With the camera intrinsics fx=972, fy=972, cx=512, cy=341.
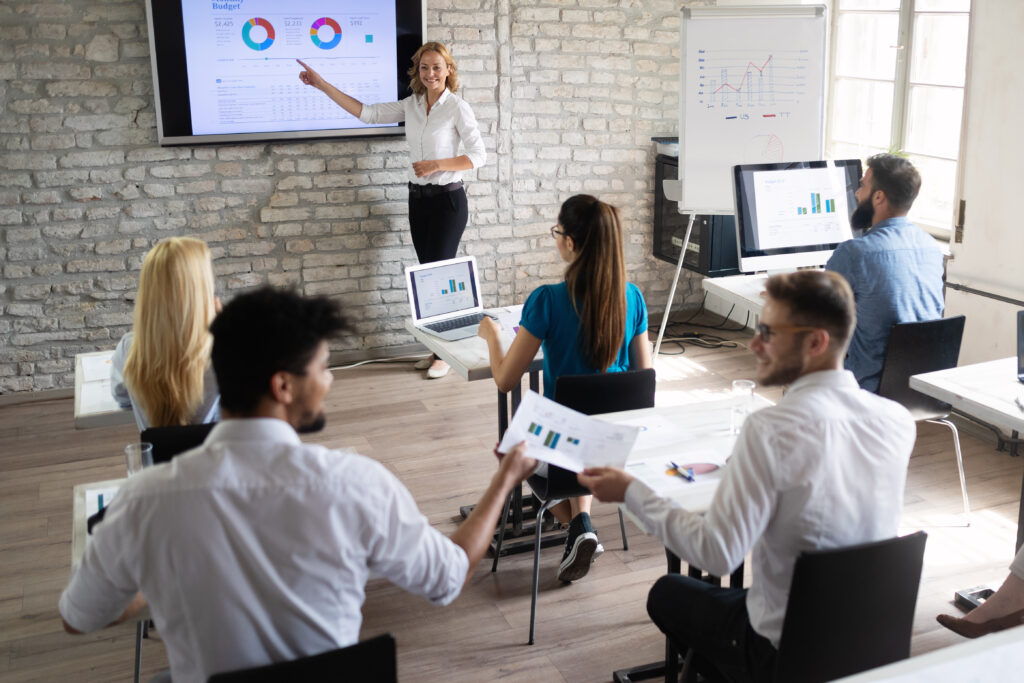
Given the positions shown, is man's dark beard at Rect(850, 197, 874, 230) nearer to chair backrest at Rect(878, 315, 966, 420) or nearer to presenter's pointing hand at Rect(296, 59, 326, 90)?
chair backrest at Rect(878, 315, 966, 420)

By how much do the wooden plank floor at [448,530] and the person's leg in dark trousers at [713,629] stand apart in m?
0.31

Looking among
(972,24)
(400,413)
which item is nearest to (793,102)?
(972,24)

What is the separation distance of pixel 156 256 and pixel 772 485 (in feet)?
5.32

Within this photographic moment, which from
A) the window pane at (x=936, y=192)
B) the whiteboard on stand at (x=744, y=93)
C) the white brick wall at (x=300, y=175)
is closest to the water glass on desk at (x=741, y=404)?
the whiteboard on stand at (x=744, y=93)

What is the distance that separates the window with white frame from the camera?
16.3ft

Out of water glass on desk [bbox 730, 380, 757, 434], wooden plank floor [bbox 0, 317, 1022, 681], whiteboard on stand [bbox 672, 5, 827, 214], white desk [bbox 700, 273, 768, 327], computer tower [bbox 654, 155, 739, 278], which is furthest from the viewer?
computer tower [bbox 654, 155, 739, 278]

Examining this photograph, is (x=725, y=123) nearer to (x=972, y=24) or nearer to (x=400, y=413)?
(x=972, y=24)

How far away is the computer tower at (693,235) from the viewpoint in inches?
236

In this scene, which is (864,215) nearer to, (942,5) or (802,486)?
(942,5)

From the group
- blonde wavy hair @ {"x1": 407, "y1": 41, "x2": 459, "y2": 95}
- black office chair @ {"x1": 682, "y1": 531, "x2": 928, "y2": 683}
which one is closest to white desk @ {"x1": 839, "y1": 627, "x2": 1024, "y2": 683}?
black office chair @ {"x1": 682, "y1": 531, "x2": 928, "y2": 683}

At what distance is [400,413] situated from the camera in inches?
199

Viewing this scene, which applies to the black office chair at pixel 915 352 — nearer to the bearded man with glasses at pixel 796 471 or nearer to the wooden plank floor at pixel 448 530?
the wooden plank floor at pixel 448 530

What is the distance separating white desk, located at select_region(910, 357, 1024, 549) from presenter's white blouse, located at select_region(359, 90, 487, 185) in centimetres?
298

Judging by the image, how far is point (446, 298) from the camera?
3.87 meters
